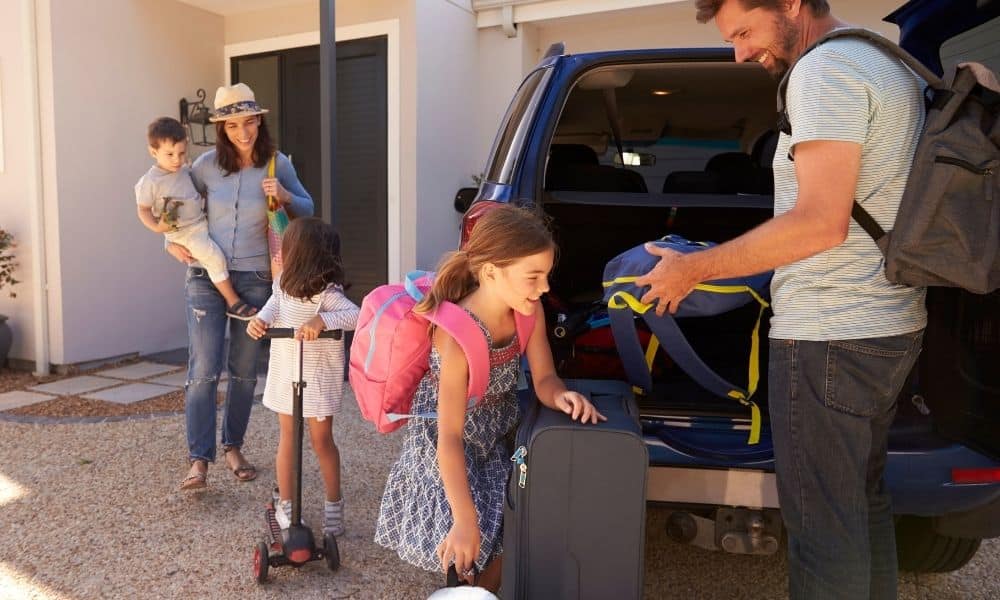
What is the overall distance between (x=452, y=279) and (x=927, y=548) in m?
1.89

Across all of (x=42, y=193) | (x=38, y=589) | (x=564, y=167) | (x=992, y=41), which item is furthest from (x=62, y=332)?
(x=992, y=41)

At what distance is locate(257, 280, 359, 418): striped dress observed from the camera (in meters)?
2.92

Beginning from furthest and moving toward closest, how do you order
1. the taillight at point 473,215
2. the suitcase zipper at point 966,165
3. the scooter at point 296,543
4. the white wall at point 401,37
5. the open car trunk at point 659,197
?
the white wall at point 401,37 → the open car trunk at point 659,197 → the scooter at point 296,543 → the taillight at point 473,215 → the suitcase zipper at point 966,165

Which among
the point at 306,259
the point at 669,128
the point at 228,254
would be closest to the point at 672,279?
the point at 306,259

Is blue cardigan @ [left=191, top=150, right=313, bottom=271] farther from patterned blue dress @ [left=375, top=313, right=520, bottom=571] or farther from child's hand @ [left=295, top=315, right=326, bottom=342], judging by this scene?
patterned blue dress @ [left=375, top=313, right=520, bottom=571]

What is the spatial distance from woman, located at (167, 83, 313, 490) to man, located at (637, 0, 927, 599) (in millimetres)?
2290

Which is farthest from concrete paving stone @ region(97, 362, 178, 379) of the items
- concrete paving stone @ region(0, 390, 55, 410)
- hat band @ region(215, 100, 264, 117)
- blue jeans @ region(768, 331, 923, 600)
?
blue jeans @ region(768, 331, 923, 600)

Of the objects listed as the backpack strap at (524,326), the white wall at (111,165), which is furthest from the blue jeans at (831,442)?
the white wall at (111,165)

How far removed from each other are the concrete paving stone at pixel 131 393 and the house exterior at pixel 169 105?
75 centimetres

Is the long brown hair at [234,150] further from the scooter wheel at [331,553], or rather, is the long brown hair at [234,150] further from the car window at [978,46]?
the car window at [978,46]

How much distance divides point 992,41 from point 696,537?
1.77 metres

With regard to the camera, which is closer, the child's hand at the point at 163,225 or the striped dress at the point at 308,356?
the striped dress at the point at 308,356

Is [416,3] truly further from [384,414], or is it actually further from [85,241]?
[384,414]

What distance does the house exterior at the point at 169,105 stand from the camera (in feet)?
19.4
